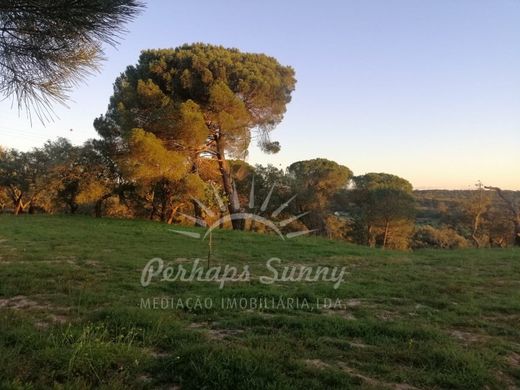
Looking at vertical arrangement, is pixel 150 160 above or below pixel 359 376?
above

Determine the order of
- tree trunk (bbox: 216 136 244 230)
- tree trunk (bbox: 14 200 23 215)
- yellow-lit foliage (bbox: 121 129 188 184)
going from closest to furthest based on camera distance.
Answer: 1. yellow-lit foliage (bbox: 121 129 188 184)
2. tree trunk (bbox: 216 136 244 230)
3. tree trunk (bbox: 14 200 23 215)

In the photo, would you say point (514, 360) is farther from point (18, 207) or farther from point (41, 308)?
point (18, 207)

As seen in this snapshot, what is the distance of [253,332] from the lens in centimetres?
443

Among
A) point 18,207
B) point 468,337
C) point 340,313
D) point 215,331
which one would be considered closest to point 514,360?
point 468,337

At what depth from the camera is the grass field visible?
3186mm

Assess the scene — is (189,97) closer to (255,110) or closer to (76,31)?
(255,110)

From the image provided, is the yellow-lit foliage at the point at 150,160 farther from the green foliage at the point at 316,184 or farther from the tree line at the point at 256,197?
the green foliage at the point at 316,184

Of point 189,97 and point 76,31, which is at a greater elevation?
point 189,97

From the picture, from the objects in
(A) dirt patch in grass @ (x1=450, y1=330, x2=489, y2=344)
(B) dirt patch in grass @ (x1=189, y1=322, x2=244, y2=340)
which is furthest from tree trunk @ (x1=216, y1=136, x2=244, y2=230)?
(A) dirt patch in grass @ (x1=450, y1=330, x2=489, y2=344)

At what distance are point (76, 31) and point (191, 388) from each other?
14.7 feet

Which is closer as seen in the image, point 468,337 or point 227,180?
point 468,337

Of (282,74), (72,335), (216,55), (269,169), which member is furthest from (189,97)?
(72,335)

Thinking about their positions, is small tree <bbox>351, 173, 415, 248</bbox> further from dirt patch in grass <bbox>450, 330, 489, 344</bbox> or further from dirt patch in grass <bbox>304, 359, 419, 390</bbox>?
dirt patch in grass <bbox>304, 359, 419, 390</bbox>

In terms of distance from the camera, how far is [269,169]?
30.8 metres
